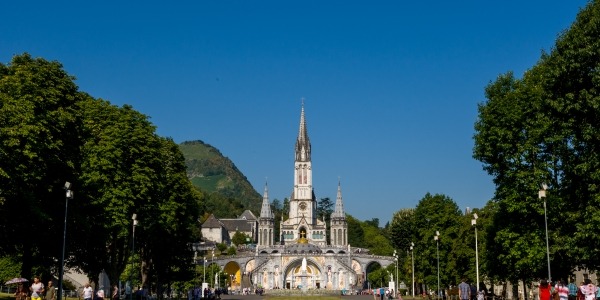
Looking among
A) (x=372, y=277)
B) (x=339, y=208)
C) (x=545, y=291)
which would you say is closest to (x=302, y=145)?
(x=339, y=208)

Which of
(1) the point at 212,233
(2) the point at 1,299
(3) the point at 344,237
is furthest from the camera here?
(1) the point at 212,233

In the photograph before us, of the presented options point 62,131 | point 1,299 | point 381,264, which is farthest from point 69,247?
point 381,264

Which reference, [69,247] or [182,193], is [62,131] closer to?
[69,247]

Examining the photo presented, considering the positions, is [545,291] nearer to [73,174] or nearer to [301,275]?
[73,174]

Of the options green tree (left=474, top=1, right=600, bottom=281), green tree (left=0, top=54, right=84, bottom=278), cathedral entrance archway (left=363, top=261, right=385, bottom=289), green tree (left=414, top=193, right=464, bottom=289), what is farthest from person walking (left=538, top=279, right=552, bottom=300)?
cathedral entrance archway (left=363, top=261, right=385, bottom=289)

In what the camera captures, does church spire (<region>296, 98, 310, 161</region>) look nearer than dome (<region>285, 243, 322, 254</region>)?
No

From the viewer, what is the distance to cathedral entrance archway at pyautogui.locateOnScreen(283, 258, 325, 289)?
472 feet

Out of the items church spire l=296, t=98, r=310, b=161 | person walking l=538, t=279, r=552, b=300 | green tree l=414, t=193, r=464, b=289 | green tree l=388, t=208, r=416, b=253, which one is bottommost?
person walking l=538, t=279, r=552, b=300

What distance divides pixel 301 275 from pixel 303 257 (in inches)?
212

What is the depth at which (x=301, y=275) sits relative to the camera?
14250cm

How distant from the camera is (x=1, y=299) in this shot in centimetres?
4125

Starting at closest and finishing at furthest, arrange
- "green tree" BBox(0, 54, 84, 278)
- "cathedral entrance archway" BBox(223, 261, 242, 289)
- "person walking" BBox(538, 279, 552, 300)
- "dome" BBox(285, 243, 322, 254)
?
"person walking" BBox(538, 279, 552, 300) → "green tree" BBox(0, 54, 84, 278) → "cathedral entrance archway" BBox(223, 261, 242, 289) → "dome" BBox(285, 243, 322, 254)

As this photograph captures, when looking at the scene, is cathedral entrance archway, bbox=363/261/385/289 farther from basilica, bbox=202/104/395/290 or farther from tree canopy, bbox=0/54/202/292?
tree canopy, bbox=0/54/202/292

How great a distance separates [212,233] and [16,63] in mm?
159468
